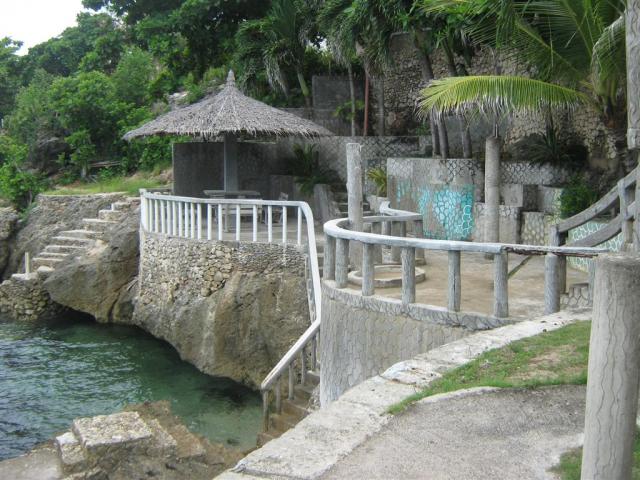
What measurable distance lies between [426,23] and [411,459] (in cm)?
1248

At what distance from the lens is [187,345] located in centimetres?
1446

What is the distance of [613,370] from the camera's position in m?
3.36

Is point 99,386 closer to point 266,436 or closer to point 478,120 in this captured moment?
point 266,436

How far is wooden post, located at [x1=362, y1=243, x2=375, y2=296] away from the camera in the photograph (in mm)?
8234

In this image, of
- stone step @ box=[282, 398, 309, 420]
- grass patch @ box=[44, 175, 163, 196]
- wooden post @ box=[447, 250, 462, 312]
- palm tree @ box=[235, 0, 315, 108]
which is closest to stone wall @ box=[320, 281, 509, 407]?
wooden post @ box=[447, 250, 462, 312]

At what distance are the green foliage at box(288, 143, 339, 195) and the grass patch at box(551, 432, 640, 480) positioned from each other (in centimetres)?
1472

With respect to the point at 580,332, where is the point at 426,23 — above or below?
above

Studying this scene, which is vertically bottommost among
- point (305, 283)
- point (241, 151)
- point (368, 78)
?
point (305, 283)

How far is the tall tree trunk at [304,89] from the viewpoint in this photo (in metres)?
21.7

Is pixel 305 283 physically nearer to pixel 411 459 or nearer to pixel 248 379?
pixel 248 379

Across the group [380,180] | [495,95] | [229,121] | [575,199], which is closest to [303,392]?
[495,95]

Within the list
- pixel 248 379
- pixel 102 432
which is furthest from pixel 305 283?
pixel 102 432

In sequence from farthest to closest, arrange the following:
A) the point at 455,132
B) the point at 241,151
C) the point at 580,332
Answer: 1. the point at 241,151
2. the point at 455,132
3. the point at 580,332

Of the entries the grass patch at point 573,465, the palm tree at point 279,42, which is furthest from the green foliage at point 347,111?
the grass patch at point 573,465
